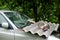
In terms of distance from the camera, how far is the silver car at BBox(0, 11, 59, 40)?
4.66 meters

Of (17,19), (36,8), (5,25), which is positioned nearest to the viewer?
(5,25)

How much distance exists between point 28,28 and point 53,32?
65 cm

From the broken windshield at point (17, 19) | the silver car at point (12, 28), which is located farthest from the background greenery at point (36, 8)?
the silver car at point (12, 28)

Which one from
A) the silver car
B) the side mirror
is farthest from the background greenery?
the side mirror

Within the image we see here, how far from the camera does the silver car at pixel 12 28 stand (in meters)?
4.66

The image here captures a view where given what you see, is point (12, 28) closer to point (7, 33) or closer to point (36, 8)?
point (7, 33)

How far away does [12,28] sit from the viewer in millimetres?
4887

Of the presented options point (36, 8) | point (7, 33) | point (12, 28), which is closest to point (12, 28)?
point (12, 28)

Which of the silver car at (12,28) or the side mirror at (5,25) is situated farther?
the side mirror at (5,25)

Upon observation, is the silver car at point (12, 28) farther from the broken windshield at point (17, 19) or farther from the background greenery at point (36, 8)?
the background greenery at point (36, 8)

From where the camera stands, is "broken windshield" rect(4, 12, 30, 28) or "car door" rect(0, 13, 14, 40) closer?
"car door" rect(0, 13, 14, 40)

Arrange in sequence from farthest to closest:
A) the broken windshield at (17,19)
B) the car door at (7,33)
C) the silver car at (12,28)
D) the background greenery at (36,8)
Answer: the background greenery at (36,8) → the broken windshield at (17,19) → the car door at (7,33) → the silver car at (12,28)

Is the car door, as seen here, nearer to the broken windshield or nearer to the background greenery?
the broken windshield

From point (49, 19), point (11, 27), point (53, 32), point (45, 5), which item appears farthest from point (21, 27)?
point (49, 19)
